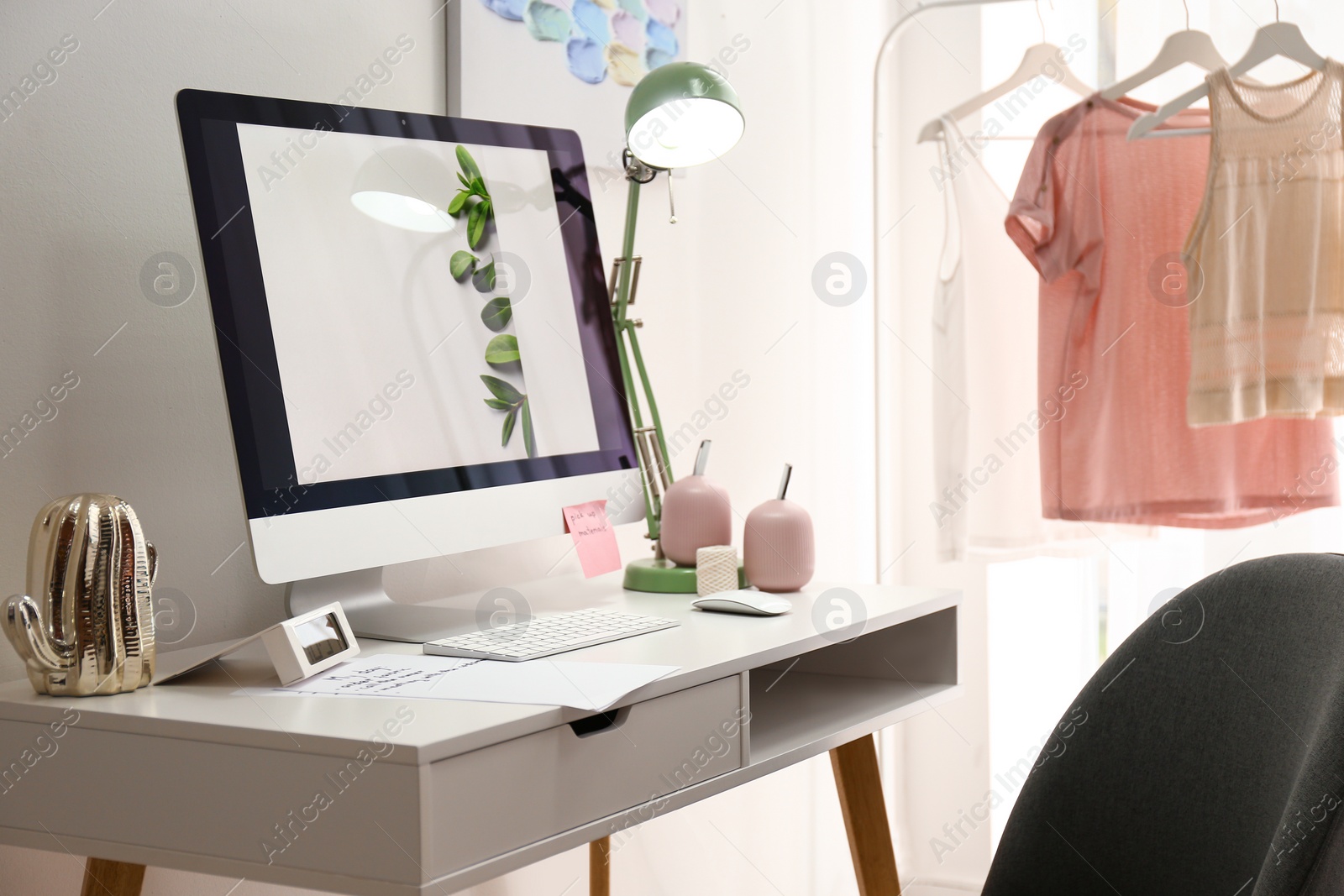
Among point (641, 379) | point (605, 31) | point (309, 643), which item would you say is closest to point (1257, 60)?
point (605, 31)

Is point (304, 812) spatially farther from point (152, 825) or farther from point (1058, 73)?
point (1058, 73)

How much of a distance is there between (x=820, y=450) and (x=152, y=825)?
5.39 ft

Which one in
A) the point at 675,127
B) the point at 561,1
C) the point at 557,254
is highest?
the point at 561,1

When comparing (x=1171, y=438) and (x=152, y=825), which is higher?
(x=1171, y=438)

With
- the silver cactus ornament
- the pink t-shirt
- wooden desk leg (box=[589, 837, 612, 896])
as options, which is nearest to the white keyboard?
the silver cactus ornament

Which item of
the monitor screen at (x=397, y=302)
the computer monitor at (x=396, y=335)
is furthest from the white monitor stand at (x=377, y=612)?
the monitor screen at (x=397, y=302)

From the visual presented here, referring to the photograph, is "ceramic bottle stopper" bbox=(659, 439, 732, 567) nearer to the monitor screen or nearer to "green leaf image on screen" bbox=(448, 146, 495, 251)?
the monitor screen

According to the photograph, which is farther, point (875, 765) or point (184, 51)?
point (875, 765)

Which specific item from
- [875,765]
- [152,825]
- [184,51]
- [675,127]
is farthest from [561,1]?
[152,825]

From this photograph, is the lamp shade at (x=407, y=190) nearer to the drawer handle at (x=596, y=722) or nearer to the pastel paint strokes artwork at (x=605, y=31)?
the pastel paint strokes artwork at (x=605, y=31)

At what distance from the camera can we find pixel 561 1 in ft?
5.35

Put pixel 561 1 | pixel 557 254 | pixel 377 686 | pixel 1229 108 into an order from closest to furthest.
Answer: pixel 377 686 → pixel 557 254 → pixel 561 1 → pixel 1229 108

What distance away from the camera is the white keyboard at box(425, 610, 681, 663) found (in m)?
0.99

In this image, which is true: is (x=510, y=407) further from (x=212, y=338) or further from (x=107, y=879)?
(x=107, y=879)
